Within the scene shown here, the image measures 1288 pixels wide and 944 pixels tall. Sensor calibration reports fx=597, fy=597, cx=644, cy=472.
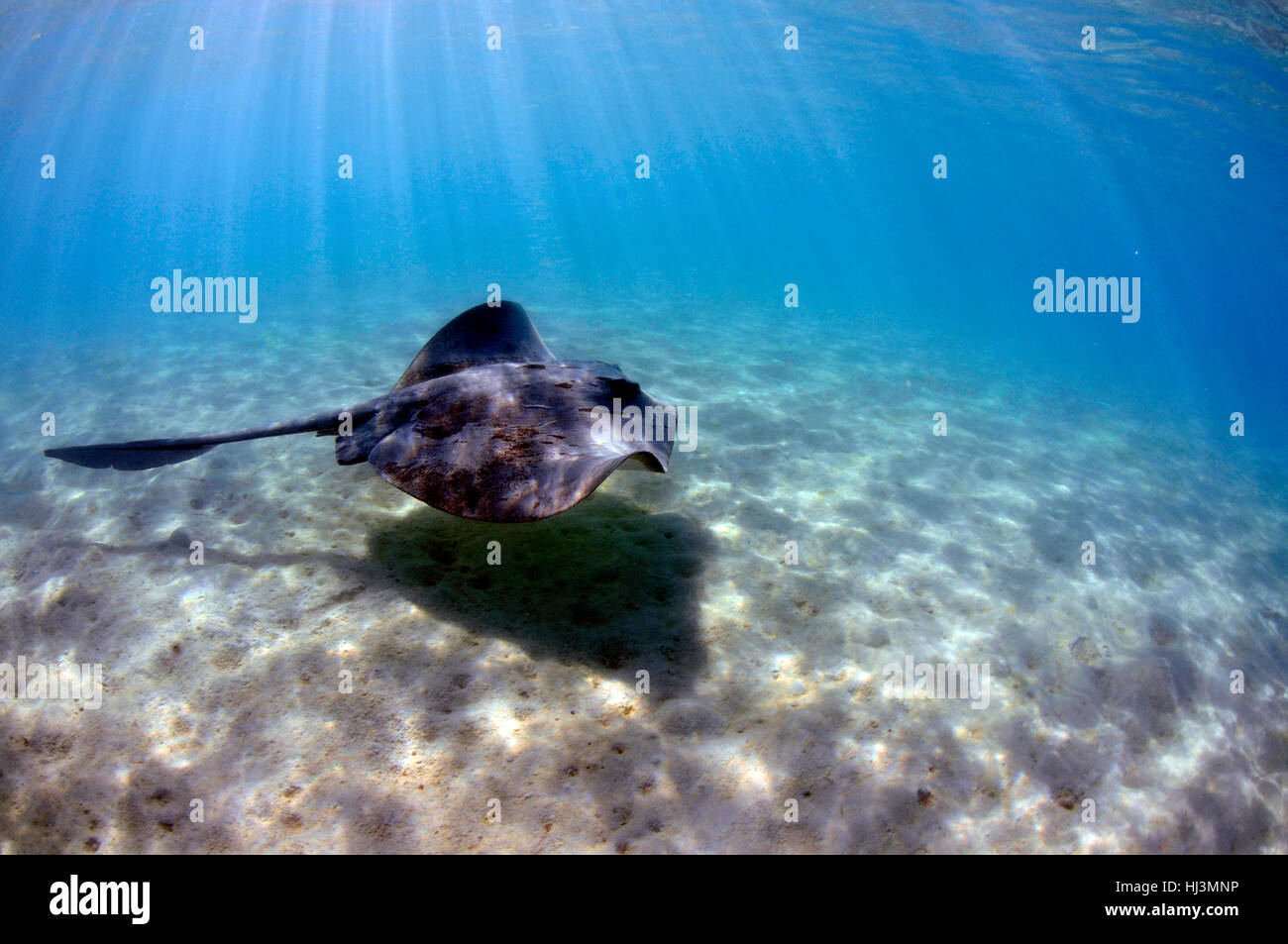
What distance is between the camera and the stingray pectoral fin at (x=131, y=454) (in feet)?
14.3

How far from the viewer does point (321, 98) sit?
54250 mm

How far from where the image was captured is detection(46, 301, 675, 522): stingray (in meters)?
3.44

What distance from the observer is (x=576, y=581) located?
4453 millimetres

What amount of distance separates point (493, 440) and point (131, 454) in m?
2.95

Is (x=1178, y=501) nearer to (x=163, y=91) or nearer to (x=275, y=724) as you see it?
(x=275, y=724)
